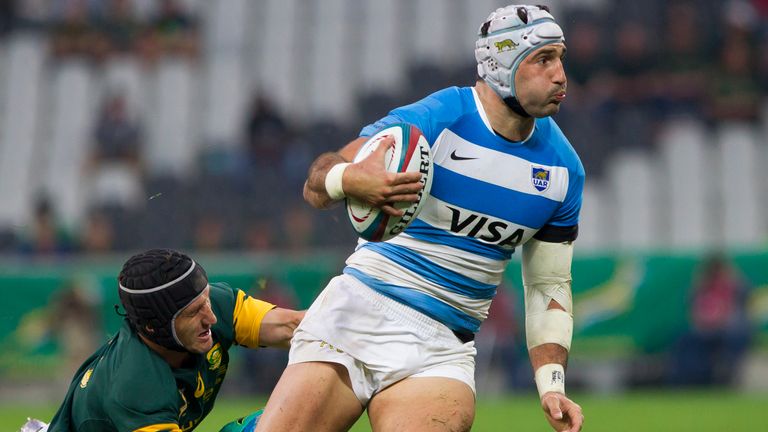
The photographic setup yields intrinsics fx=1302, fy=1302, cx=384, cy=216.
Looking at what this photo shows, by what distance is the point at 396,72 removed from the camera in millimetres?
20047

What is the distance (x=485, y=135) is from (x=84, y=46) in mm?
16035

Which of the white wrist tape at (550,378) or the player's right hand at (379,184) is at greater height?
the player's right hand at (379,184)

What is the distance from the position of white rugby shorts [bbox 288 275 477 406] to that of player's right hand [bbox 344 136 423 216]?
80cm

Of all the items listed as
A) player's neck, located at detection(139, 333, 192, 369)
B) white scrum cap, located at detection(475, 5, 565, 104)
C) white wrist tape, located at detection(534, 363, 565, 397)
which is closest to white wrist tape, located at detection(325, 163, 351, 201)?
white scrum cap, located at detection(475, 5, 565, 104)

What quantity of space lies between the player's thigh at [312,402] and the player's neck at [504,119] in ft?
4.23

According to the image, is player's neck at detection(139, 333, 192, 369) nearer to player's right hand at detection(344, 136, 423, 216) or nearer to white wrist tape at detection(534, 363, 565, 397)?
player's right hand at detection(344, 136, 423, 216)

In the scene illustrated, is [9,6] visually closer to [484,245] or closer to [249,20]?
[249,20]

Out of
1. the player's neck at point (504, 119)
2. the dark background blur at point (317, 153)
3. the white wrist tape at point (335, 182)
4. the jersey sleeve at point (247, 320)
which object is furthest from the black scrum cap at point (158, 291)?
the dark background blur at point (317, 153)

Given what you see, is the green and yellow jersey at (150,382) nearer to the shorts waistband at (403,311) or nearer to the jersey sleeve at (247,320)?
the jersey sleeve at (247,320)

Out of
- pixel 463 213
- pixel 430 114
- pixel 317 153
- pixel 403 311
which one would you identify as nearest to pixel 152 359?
pixel 403 311

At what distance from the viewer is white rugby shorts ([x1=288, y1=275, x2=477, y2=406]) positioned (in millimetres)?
5719

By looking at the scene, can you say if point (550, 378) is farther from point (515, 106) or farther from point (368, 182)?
point (368, 182)

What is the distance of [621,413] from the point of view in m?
13.6

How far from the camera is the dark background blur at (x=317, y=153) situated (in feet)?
52.4
